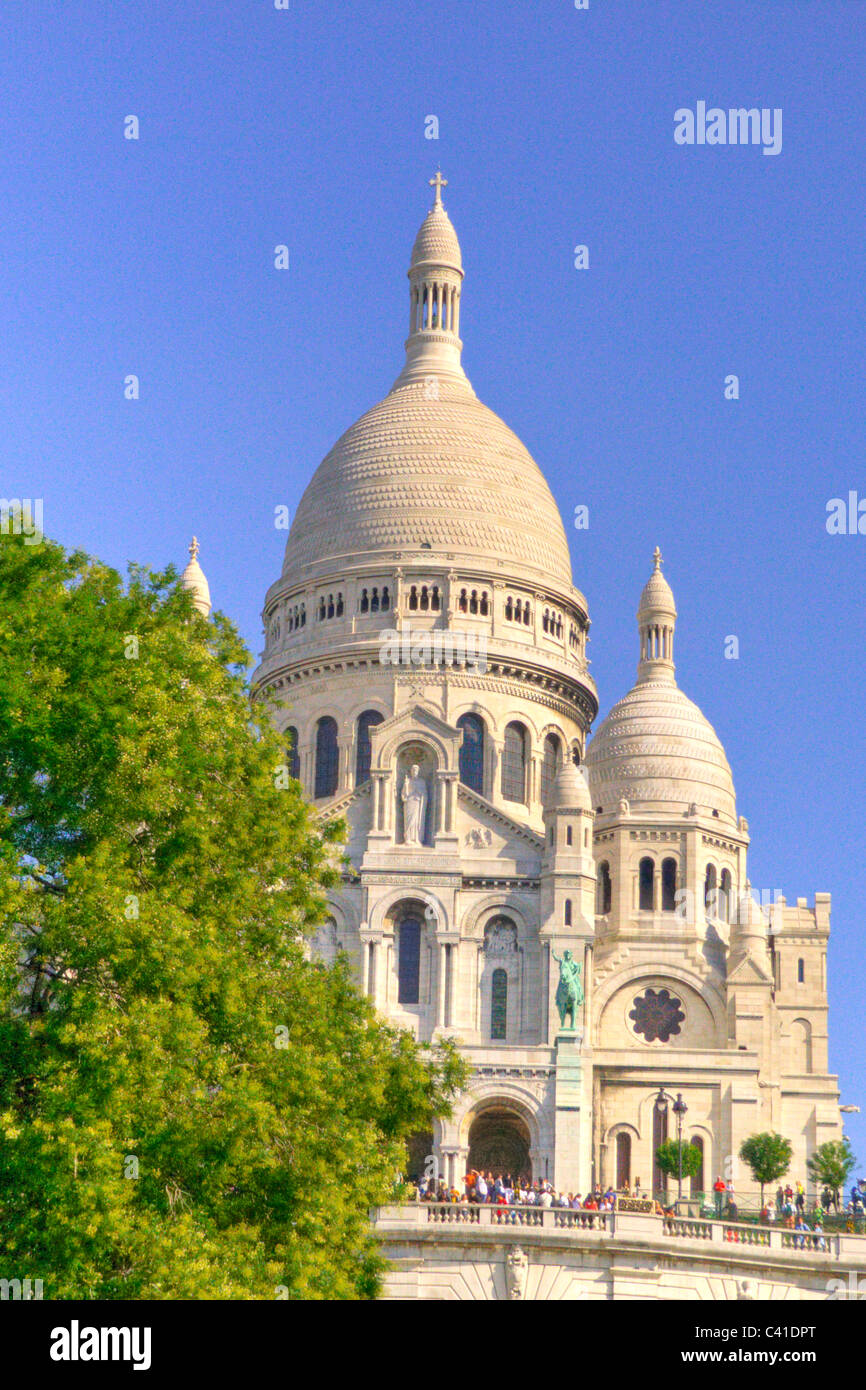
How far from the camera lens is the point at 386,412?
87.4 m

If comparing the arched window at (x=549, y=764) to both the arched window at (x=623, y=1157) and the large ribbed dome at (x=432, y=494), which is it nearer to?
the large ribbed dome at (x=432, y=494)

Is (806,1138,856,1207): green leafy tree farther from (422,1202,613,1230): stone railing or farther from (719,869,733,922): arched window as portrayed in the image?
(422,1202,613,1230): stone railing

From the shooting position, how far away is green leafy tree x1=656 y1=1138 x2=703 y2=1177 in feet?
202

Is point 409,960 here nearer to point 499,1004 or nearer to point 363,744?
point 499,1004

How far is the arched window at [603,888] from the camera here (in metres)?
80.0

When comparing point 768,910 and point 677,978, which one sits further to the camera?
point 768,910

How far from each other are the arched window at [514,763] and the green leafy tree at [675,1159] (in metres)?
17.1

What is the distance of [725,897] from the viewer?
80125 millimetres

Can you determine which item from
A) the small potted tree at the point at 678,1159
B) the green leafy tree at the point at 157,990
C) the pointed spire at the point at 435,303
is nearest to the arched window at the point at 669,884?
the small potted tree at the point at 678,1159
